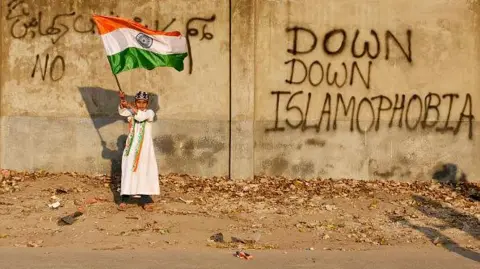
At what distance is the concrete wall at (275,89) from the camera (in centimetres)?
1041

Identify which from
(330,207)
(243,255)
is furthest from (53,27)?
(243,255)

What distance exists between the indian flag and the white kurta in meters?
0.59

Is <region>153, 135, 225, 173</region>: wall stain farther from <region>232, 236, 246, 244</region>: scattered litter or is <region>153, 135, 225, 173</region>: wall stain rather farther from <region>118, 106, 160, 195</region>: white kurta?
<region>232, 236, 246, 244</region>: scattered litter

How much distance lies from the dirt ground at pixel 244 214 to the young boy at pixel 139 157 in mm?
297

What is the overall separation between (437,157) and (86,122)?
4.95 m

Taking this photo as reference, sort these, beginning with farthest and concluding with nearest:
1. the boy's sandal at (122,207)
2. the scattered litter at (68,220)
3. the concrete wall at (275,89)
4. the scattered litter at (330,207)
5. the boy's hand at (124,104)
Result: the concrete wall at (275,89) < the scattered litter at (330,207) < the boy's sandal at (122,207) < the boy's hand at (124,104) < the scattered litter at (68,220)

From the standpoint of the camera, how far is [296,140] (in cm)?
1047

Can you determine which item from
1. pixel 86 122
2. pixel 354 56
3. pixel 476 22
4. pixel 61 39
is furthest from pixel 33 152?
pixel 476 22

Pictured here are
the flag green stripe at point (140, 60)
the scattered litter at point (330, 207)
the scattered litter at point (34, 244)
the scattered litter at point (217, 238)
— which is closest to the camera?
the scattered litter at point (34, 244)

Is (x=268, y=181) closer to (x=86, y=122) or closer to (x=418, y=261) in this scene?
(x=86, y=122)

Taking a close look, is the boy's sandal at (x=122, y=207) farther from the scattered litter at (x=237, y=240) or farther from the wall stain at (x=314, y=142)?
the wall stain at (x=314, y=142)

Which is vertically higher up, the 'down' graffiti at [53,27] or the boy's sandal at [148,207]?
the 'down' graffiti at [53,27]

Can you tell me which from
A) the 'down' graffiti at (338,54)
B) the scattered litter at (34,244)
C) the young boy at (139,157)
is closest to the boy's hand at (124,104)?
the young boy at (139,157)

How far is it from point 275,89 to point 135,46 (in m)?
2.24
